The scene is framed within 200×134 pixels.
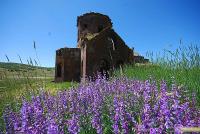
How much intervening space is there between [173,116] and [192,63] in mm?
4872

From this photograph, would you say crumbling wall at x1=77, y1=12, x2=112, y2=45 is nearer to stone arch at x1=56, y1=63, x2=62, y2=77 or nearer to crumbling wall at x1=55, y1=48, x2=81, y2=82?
crumbling wall at x1=55, y1=48, x2=81, y2=82

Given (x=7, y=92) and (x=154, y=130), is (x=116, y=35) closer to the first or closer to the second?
(x=7, y=92)

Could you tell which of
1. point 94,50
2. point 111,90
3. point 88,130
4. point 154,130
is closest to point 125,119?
point 154,130

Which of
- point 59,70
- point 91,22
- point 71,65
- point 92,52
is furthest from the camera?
point 59,70

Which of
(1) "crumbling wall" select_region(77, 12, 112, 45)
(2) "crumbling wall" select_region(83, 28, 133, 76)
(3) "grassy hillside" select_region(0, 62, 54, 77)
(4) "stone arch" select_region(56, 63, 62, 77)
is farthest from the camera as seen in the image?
(4) "stone arch" select_region(56, 63, 62, 77)

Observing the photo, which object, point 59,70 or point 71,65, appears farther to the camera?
point 59,70

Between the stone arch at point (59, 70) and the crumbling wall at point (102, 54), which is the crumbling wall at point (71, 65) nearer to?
the stone arch at point (59, 70)

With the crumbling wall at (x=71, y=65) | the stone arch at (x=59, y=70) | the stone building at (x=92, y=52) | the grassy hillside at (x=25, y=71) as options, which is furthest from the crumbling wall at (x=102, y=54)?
the grassy hillside at (x=25, y=71)

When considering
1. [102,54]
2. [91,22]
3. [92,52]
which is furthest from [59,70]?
[102,54]

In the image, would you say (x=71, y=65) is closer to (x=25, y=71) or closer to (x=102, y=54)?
(x=102, y=54)

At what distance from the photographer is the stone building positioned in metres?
28.0

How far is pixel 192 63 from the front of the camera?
27.3 ft

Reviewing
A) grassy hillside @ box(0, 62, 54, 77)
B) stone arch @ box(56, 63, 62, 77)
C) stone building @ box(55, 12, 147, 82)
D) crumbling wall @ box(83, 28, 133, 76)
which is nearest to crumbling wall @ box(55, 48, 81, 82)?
stone building @ box(55, 12, 147, 82)

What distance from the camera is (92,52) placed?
2802 centimetres
